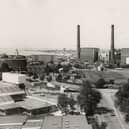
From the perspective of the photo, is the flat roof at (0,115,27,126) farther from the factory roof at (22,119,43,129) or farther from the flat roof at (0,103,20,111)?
the flat roof at (0,103,20,111)

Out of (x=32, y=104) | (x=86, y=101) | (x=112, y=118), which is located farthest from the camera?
(x=32, y=104)

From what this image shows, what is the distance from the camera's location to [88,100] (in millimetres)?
4957

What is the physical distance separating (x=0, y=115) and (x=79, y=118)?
1.51 metres

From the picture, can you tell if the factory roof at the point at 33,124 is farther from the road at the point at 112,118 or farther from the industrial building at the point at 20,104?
the road at the point at 112,118

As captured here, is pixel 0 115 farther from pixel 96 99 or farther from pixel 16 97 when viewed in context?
pixel 96 99

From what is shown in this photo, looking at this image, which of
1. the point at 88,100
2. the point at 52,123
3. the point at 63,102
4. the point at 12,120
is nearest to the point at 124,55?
the point at 88,100

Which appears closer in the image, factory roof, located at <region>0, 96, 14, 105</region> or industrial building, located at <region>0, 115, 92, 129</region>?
industrial building, located at <region>0, 115, 92, 129</region>

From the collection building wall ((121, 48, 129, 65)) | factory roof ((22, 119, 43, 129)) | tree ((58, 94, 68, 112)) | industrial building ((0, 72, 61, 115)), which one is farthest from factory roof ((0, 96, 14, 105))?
building wall ((121, 48, 129, 65))

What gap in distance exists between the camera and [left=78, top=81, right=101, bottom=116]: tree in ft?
15.9

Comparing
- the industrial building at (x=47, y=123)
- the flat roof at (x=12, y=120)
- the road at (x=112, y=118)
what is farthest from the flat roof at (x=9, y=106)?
the road at (x=112, y=118)

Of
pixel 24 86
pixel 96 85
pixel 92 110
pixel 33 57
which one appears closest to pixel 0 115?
pixel 92 110

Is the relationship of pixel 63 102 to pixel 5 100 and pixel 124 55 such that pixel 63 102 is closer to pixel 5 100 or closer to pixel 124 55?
pixel 5 100

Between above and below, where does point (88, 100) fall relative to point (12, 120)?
above

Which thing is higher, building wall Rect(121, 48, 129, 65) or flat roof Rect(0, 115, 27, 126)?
building wall Rect(121, 48, 129, 65)
